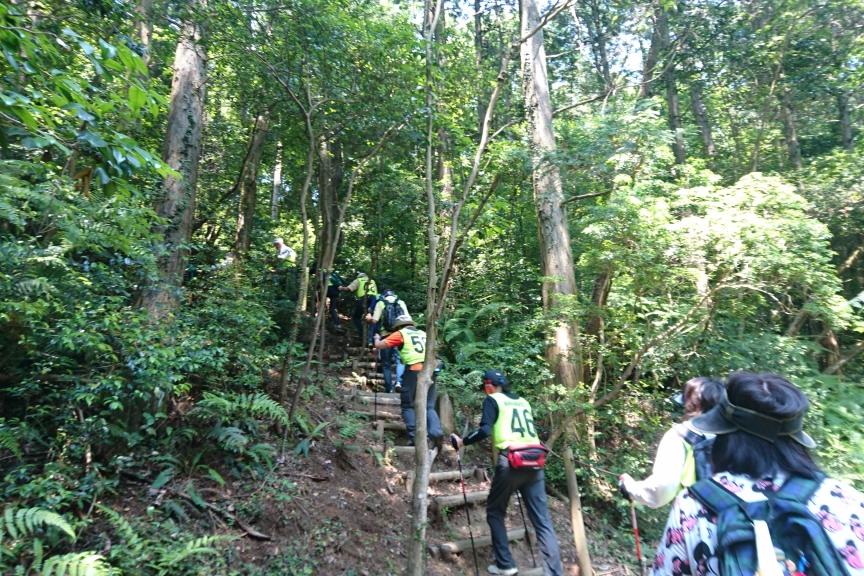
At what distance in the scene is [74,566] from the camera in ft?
10.8

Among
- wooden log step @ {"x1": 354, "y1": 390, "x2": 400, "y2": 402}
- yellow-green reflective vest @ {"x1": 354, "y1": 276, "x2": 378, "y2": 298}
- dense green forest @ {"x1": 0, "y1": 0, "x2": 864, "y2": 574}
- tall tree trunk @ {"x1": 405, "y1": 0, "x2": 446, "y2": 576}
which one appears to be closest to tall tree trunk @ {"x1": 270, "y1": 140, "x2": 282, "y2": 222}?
dense green forest @ {"x1": 0, "y1": 0, "x2": 864, "y2": 574}

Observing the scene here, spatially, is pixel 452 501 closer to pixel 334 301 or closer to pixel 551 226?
pixel 551 226

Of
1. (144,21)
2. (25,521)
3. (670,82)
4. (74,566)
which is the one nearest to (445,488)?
(74,566)

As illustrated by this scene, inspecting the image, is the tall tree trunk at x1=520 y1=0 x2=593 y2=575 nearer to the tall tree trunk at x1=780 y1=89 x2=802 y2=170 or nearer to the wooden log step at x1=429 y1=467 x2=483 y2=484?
the wooden log step at x1=429 y1=467 x2=483 y2=484

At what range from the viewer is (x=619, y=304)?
24.6 feet

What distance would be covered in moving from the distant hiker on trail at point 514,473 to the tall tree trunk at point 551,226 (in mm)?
1330

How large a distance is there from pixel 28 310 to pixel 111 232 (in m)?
1.03

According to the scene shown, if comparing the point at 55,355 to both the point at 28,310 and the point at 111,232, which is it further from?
the point at 111,232

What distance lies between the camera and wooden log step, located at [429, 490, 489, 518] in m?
6.17

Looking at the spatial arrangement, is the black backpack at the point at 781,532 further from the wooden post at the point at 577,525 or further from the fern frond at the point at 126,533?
the wooden post at the point at 577,525

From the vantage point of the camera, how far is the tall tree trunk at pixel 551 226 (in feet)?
24.3

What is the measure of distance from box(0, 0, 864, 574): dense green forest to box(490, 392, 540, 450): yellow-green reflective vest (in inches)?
44.7

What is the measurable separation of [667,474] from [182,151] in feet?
22.1

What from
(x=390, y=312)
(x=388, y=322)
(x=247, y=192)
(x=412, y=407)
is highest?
(x=247, y=192)
